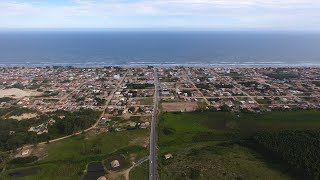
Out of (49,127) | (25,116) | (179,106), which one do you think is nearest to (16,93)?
(25,116)

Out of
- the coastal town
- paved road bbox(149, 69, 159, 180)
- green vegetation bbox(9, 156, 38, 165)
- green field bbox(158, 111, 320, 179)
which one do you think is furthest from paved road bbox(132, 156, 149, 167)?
green vegetation bbox(9, 156, 38, 165)

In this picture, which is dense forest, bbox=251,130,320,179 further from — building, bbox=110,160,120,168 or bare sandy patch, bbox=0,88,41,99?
bare sandy patch, bbox=0,88,41,99

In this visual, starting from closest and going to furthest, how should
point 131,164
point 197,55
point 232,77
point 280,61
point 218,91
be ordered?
point 131,164
point 218,91
point 232,77
point 280,61
point 197,55

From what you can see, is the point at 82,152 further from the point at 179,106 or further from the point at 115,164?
the point at 179,106

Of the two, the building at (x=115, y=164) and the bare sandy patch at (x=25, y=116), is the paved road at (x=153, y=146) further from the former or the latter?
the bare sandy patch at (x=25, y=116)

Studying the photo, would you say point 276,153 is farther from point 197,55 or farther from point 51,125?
point 197,55

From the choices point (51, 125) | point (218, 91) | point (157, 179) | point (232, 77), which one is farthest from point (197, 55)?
point (157, 179)

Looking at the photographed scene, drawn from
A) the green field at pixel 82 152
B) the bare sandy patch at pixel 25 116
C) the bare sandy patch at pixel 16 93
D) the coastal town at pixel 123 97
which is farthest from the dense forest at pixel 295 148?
the bare sandy patch at pixel 16 93
